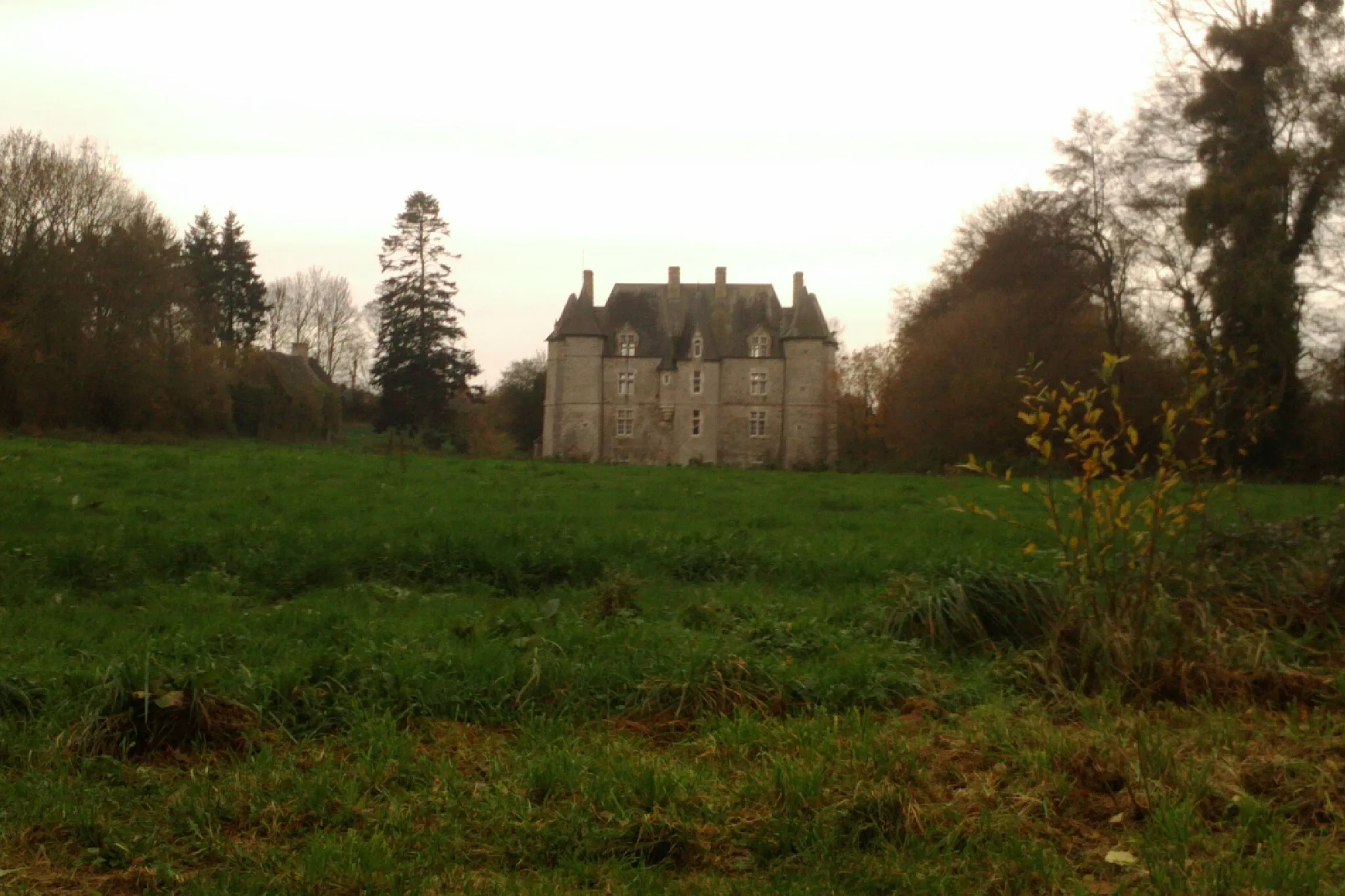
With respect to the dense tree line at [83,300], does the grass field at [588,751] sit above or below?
below

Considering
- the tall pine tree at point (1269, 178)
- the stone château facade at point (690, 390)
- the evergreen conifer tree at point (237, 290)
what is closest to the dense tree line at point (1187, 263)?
the tall pine tree at point (1269, 178)

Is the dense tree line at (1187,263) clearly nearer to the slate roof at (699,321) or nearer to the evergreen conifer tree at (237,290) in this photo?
the slate roof at (699,321)

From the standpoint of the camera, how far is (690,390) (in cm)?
6700

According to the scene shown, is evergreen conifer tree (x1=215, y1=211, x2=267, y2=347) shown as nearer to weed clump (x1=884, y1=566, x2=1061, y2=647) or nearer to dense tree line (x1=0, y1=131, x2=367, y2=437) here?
dense tree line (x1=0, y1=131, x2=367, y2=437)

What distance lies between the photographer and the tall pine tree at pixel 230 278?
67.0 m

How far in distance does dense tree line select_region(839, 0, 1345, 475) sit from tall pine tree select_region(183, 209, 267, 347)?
40308 mm

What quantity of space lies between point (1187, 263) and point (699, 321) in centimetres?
3305

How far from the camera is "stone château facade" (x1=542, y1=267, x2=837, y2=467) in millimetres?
A: 66500

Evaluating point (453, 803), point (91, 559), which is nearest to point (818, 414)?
point (91, 559)

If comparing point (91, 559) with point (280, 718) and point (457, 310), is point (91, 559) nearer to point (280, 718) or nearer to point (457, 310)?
point (280, 718)

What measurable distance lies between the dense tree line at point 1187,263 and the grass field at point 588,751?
26258mm

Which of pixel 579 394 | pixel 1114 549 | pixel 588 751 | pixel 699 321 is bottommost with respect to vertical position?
pixel 588 751

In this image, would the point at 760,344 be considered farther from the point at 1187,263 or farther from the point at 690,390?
the point at 1187,263

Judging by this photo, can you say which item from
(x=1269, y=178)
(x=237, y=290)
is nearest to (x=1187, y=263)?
(x=1269, y=178)
